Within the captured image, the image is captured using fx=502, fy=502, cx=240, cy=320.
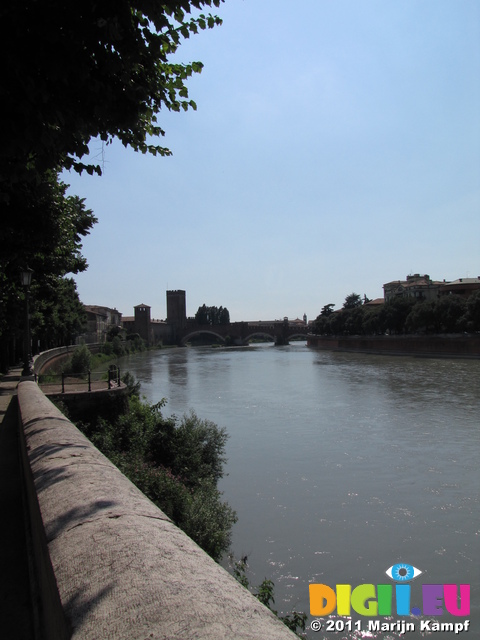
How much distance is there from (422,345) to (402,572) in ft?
143

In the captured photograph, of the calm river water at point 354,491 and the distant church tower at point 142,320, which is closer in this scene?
the calm river water at point 354,491

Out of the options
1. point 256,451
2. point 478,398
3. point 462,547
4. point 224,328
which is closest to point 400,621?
point 462,547

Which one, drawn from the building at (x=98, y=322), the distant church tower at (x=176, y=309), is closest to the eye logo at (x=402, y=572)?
the building at (x=98, y=322)

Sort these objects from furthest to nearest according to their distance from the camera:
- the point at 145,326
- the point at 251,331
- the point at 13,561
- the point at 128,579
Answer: the point at 251,331, the point at 145,326, the point at 13,561, the point at 128,579

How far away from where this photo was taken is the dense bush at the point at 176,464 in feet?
22.2

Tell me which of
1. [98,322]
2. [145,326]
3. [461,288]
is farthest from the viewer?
[145,326]

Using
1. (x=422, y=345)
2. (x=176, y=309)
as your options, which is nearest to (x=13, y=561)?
(x=422, y=345)

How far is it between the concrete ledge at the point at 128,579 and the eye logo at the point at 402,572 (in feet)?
17.9

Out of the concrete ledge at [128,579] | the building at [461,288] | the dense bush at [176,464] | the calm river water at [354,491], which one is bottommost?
the calm river water at [354,491]

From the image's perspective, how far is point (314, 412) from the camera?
18359 millimetres

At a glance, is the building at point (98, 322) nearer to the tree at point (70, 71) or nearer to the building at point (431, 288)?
the building at point (431, 288)

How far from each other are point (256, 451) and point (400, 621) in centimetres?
710
